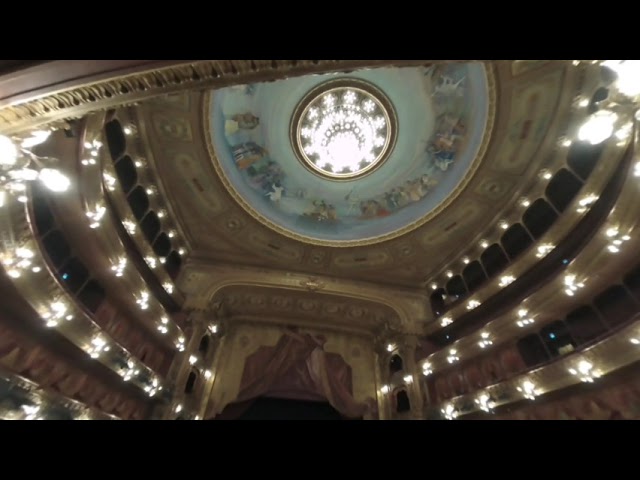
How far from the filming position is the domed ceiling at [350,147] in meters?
13.2

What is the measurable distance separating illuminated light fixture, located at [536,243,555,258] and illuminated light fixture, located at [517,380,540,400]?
4.11 metres

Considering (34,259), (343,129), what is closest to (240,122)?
(343,129)

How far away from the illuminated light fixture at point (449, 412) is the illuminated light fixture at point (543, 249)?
5852 millimetres

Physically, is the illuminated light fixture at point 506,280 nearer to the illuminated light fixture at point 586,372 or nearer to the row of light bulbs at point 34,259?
the illuminated light fixture at point 586,372

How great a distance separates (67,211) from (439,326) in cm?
1363

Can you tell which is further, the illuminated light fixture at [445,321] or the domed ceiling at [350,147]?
the domed ceiling at [350,147]

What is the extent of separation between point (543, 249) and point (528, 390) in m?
4.47

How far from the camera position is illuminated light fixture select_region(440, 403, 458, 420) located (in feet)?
34.5

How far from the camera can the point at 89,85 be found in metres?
4.00

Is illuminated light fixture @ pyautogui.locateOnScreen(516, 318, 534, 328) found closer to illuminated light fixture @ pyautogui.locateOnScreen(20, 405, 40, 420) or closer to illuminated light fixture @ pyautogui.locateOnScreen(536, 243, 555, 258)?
illuminated light fixture @ pyautogui.locateOnScreen(536, 243, 555, 258)

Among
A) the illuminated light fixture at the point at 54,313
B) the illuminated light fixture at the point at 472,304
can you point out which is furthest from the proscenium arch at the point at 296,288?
the illuminated light fixture at the point at 54,313

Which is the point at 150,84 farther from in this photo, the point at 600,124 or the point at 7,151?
the point at 600,124
